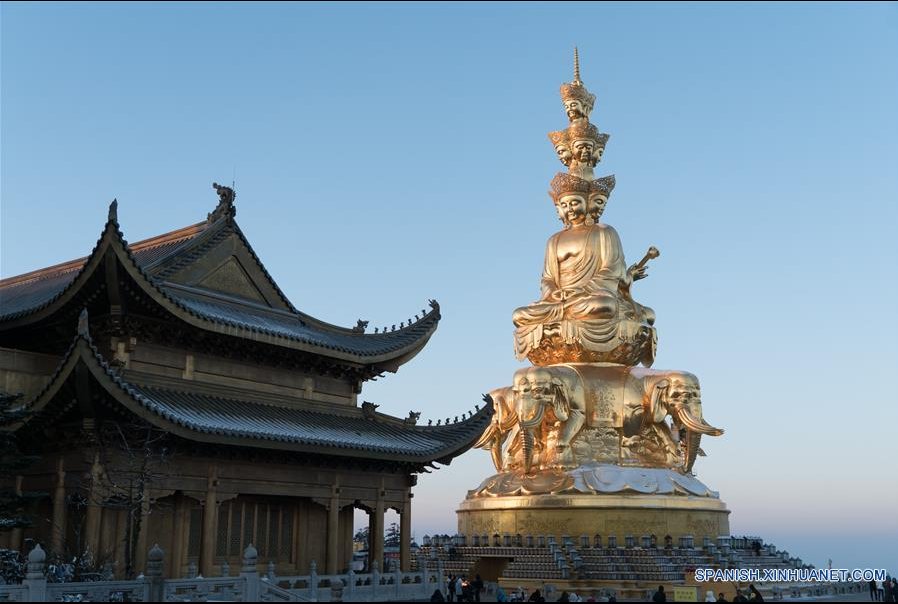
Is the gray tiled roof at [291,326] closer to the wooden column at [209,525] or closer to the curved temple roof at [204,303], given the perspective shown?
the curved temple roof at [204,303]

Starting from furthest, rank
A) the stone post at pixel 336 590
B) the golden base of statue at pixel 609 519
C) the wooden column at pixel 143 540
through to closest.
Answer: the golden base of statue at pixel 609 519, the stone post at pixel 336 590, the wooden column at pixel 143 540

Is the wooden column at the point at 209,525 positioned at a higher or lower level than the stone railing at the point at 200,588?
higher

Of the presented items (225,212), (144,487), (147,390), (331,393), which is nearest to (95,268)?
(147,390)

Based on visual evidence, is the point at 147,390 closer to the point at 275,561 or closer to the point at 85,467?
the point at 85,467

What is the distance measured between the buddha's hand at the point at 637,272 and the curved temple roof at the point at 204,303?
9.86 m

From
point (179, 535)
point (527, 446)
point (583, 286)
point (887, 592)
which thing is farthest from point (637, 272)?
point (179, 535)

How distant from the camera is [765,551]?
1088 inches

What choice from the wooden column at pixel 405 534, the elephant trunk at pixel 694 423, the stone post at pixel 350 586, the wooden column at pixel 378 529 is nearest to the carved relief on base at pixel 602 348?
the elephant trunk at pixel 694 423

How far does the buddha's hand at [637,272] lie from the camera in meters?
33.6

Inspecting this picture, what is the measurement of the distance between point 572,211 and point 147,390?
18.9m

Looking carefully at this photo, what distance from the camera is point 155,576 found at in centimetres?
1544

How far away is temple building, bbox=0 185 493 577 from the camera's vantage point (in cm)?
1777

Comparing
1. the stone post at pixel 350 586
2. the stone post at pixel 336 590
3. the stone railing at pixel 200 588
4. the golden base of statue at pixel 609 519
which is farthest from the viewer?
the golden base of statue at pixel 609 519

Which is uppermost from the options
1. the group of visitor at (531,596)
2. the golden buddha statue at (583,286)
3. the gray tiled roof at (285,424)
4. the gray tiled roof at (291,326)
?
the golden buddha statue at (583,286)
